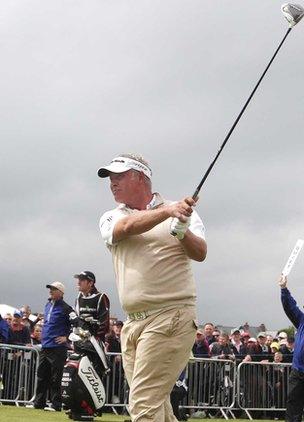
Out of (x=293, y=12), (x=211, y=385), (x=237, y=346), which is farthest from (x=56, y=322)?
(x=293, y=12)

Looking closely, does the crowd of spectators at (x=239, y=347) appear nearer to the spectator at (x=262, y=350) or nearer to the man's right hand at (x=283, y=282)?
the spectator at (x=262, y=350)

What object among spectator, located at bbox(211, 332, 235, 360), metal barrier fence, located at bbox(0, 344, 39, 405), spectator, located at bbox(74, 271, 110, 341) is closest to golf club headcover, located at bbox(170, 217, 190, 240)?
spectator, located at bbox(74, 271, 110, 341)

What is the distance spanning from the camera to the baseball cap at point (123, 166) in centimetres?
648

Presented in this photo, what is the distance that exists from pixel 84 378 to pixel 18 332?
21.5 ft

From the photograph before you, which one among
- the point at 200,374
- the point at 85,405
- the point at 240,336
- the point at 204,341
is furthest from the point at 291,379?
the point at 240,336

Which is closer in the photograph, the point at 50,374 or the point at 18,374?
the point at 50,374

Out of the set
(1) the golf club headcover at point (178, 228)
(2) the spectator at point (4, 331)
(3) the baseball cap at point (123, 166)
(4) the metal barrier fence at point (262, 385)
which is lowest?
(1) the golf club headcover at point (178, 228)

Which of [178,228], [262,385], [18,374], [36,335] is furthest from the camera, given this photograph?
[36,335]

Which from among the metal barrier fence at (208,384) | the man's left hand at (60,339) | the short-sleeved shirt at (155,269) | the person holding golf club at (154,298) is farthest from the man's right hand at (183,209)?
the metal barrier fence at (208,384)

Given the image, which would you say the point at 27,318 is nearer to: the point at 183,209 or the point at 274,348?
the point at 274,348

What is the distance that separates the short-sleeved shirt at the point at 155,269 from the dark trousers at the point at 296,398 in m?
8.27

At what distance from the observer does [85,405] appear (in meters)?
14.8

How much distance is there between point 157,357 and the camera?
6117 millimetres

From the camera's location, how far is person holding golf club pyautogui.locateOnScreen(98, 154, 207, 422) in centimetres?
610
